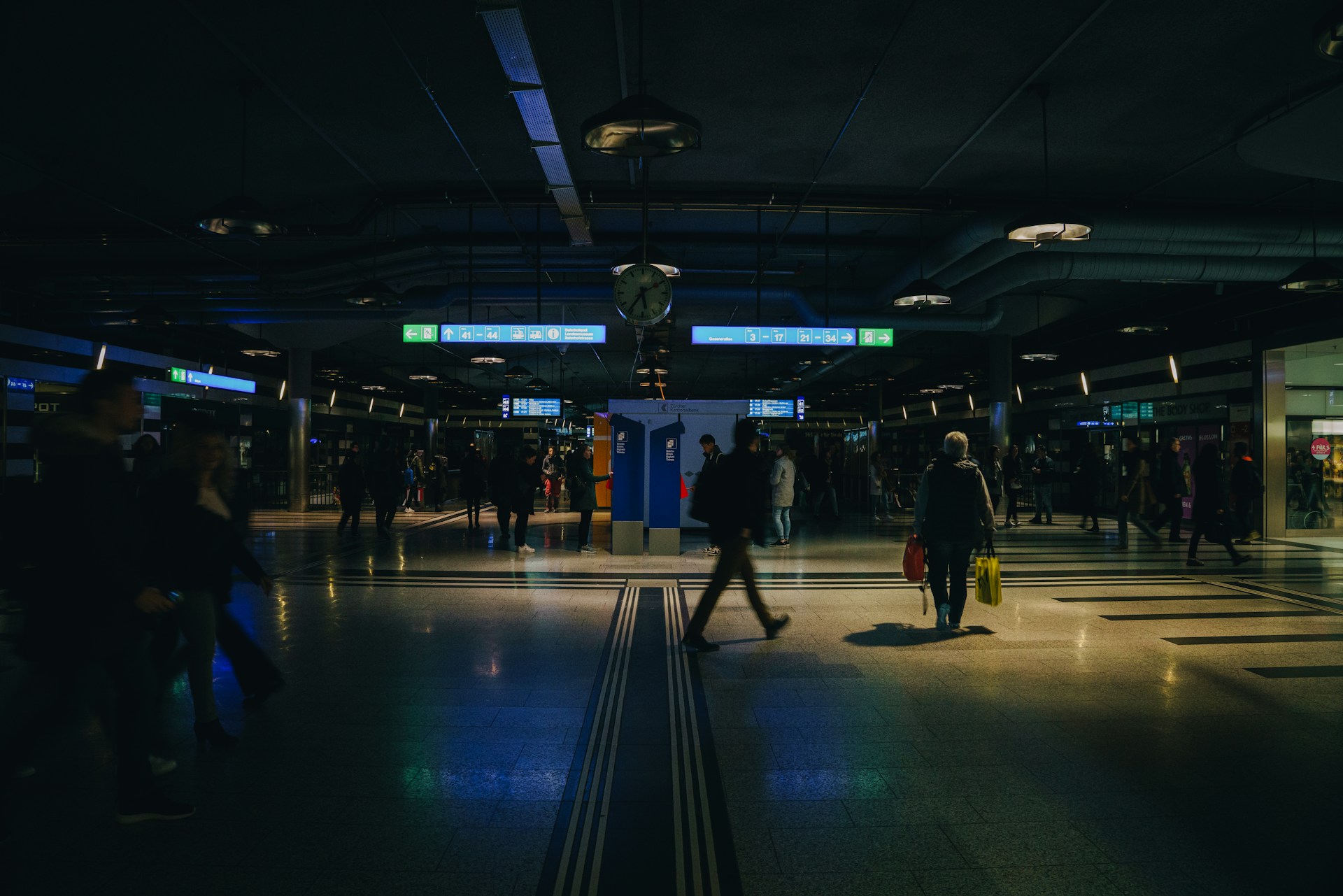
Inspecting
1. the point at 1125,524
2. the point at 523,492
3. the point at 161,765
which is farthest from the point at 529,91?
the point at 1125,524

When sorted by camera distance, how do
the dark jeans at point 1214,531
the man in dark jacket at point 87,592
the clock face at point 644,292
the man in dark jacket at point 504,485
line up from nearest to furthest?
the man in dark jacket at point 87,592, the clock face at point 644,292, the dark jeans at point 1214,531, the man in dark jacket at point 504,485

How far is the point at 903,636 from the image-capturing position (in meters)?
6.81

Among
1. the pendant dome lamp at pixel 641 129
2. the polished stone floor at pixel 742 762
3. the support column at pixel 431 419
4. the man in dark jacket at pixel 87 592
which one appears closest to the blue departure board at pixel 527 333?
the polished stone floor at pixel 742 762

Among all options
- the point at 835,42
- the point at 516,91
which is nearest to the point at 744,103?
the point at 835,42

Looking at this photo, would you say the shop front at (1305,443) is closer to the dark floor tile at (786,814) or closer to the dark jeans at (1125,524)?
the dark jeans at (1125,524)

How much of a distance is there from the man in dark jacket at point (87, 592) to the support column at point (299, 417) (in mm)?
20208

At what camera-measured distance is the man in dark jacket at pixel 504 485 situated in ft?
44.0

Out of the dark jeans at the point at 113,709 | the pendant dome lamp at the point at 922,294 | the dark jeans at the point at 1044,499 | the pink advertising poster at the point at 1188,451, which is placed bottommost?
the dark jeans at the point at 113,709

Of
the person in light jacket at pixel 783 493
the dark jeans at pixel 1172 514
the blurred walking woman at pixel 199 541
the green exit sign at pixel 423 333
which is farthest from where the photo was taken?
the person in light jacket at pixel 783 493

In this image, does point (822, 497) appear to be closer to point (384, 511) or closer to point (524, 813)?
point (384, 511)

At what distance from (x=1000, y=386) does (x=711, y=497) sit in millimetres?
16398

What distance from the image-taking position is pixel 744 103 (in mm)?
8852

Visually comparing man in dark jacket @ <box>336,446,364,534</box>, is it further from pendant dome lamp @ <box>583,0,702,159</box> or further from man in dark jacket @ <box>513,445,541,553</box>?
pendant dome lamp @ <box>583,0,702,159</box>

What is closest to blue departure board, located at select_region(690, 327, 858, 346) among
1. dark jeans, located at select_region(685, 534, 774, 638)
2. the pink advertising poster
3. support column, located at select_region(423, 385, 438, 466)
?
dark jeans, located at select_region(685, 534, 774, 638)
